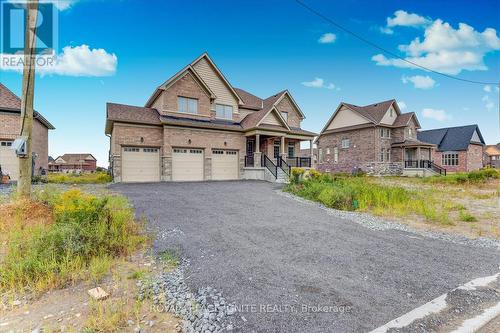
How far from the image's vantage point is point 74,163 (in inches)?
2709

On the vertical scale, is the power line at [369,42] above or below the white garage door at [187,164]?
above

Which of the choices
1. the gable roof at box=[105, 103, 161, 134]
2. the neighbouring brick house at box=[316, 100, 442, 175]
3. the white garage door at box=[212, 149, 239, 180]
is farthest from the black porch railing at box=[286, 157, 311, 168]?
the gable roof at box=[105, 103, 161, 134]

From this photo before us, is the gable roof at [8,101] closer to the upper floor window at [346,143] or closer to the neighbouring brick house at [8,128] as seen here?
the neighbouring brick house at [8,128]

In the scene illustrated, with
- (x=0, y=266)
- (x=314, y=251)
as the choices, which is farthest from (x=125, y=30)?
(x=314, y=251)

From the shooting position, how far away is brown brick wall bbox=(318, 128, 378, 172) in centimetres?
2834

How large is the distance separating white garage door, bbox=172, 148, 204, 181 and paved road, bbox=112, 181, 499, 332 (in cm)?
1004

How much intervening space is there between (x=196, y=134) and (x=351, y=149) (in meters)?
21.7

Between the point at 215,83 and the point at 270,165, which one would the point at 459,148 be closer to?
the point at 270,165

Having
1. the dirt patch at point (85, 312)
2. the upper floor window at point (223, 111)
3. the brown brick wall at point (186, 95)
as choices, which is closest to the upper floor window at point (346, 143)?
the upper floor window at point (223, 111)

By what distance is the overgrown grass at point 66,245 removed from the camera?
3.39 meters

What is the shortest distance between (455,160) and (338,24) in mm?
34595

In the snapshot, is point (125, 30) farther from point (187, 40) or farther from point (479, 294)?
point (479, 294)

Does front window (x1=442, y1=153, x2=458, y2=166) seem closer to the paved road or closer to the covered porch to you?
the covered porch

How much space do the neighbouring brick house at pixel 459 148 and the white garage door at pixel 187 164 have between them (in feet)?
109
